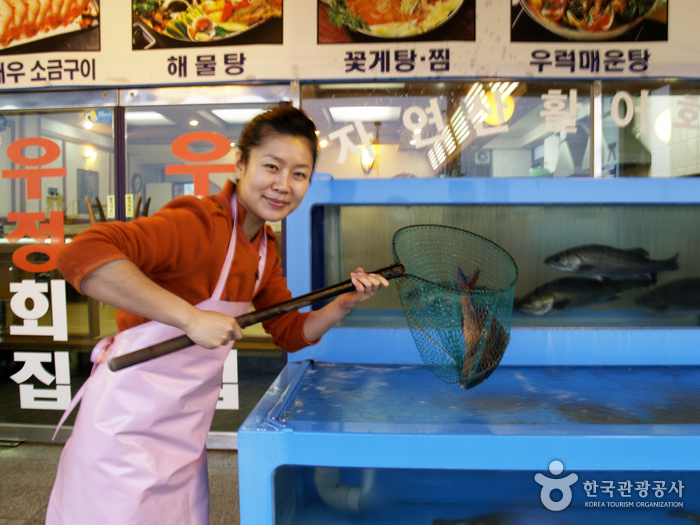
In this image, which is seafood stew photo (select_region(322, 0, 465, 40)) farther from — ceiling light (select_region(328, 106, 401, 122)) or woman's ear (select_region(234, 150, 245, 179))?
woman's ear (select_region(234, 150, 245, 179))

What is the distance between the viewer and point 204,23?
2.87 meters

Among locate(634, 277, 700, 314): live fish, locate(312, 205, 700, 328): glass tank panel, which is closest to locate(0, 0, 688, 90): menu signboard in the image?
locate(312, 205, 700, 328): glass tank panel

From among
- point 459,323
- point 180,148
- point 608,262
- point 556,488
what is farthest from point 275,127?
point 180,148

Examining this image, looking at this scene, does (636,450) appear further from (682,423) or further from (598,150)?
(598,150)

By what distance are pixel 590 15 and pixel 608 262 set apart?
2.02 metres

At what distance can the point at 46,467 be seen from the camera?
2666mm

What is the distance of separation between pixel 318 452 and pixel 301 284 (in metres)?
0.57

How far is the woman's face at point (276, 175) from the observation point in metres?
1.02

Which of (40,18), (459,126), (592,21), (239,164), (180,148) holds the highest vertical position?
(40,18)

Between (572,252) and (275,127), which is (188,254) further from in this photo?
(572,252)

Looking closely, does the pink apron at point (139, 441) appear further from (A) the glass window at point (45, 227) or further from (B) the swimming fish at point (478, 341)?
(A) the glass window at point (45, 227)

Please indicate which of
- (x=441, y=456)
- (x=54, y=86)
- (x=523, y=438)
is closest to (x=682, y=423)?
(x=523, y=438)

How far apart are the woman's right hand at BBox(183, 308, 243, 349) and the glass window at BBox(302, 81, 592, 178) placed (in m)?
2.17

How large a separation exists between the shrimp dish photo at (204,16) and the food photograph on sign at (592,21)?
145 centimetres
